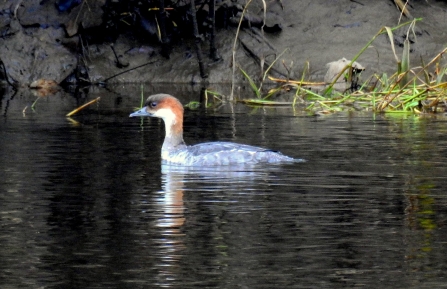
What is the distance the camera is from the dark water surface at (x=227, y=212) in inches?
244

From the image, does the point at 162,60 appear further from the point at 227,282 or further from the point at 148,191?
the point at 227,282

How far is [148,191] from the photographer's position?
891cm

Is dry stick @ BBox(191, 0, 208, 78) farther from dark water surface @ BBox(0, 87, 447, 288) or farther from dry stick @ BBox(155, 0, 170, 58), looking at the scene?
dark water surface @ BBox(0, 87, 447, 288)

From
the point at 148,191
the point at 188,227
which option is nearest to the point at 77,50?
the point at 148,191

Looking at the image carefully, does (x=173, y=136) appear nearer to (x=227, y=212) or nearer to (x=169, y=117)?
(x=169, y=117)

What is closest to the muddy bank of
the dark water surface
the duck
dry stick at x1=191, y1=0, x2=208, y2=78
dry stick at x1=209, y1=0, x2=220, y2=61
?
dry stick at x1=209, y1=0, x2=220, y2=61

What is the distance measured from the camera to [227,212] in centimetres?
787

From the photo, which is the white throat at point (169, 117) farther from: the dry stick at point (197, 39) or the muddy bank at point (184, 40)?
the muddy bank at point (184, 40)

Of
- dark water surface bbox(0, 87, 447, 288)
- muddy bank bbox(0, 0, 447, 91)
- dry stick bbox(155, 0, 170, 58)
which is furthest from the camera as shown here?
muddy bank bbox(0, 0, 447, 91)

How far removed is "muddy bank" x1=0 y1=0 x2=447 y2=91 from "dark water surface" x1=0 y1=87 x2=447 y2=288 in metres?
7.89

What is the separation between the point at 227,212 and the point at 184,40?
14072 millimetres

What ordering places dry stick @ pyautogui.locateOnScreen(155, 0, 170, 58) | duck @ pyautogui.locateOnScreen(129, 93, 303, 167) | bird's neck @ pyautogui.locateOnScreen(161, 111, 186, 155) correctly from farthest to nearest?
dry stick @ pyautogui.locateOnScreen(155, 0, 170, 58) → bird's neck @ pyautogui.locateOnScreen(161, 111, 186, 155) → duck @ pyautogui.locateOnScreen(129, 93, 303, 167)

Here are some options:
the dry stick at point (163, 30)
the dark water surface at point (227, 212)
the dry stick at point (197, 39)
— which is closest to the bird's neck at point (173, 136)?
the dark water surface at point (227, 212)

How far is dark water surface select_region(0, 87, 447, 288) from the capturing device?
6188 mm
